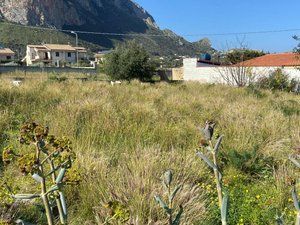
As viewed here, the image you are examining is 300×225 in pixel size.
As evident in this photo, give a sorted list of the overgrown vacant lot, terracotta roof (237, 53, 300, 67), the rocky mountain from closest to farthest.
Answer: the overgrown vacant lot, terracotta roof (237, 53, 300, 67), the rocky mountain

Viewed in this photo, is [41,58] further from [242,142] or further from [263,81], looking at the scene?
[242,142]

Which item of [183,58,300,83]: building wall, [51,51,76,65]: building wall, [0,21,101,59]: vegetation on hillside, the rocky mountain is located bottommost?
[183,58,300,83]: building wall

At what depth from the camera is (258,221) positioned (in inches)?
143

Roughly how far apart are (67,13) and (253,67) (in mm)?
131118

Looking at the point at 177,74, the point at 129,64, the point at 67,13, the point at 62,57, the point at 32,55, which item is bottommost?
the point at 177,74

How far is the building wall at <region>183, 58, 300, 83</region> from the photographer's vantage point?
30219 mm

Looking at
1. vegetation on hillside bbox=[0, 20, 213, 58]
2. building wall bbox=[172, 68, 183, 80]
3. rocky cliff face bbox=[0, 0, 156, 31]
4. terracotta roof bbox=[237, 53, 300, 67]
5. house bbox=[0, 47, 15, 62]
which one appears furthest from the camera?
rocky cliff face bbox=[0, 0, 156, 31]

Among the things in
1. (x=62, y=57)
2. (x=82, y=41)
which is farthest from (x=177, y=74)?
(x=82, y=41)

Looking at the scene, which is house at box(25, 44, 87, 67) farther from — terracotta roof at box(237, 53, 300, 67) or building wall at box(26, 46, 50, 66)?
terracotta roof at box(237, 53, 300, 67)

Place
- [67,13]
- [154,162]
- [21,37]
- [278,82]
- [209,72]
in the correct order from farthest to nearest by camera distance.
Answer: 1. [67,13]
2. [21,37]
3. [209,72]
4. [278,82]
5. [154,162]

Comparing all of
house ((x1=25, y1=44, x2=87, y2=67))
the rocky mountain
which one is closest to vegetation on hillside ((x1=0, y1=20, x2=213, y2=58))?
the rocky mountain

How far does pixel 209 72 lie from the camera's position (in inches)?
1447

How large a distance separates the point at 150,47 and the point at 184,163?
122 meters

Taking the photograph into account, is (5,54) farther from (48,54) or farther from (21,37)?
(21,37)
